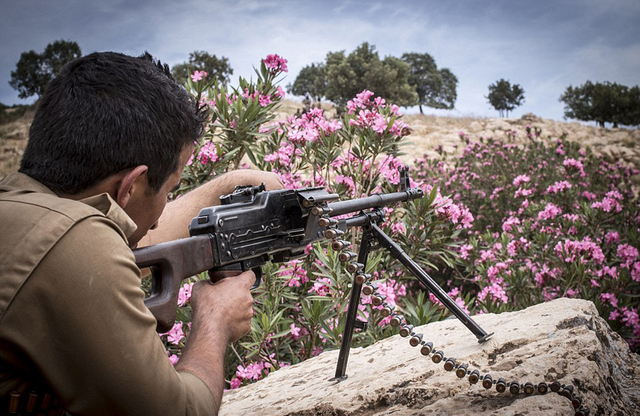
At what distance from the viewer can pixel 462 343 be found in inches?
97.2

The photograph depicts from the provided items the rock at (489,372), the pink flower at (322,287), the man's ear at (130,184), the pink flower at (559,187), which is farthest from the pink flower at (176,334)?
the pink flower at (559,187)

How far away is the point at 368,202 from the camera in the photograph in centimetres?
228

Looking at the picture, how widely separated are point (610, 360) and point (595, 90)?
3948 cm

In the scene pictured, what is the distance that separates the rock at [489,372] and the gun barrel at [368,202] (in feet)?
2.77

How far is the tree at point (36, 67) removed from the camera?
111ft

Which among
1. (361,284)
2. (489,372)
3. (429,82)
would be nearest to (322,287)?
(361,284)

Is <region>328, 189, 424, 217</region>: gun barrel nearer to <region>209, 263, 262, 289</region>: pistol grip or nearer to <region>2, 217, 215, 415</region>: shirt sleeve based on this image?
<region>209, 263, 262, 289</region>: pistol grip

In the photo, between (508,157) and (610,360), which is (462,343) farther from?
(508,157)

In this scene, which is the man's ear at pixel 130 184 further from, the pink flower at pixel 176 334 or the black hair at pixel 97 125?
the pink flower at pixel 176 334

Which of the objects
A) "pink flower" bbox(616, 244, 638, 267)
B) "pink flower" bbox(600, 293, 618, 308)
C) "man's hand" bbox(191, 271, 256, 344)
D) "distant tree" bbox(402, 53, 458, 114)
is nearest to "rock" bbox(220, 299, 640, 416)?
"man's hand" bbox(191, 271, 256, 344)

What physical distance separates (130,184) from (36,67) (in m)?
40.8

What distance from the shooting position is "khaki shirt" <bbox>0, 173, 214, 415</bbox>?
3.47 feet

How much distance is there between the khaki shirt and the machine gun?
13.0 inches

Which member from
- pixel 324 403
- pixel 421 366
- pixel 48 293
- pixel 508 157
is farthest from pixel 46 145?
pixel 508 157
